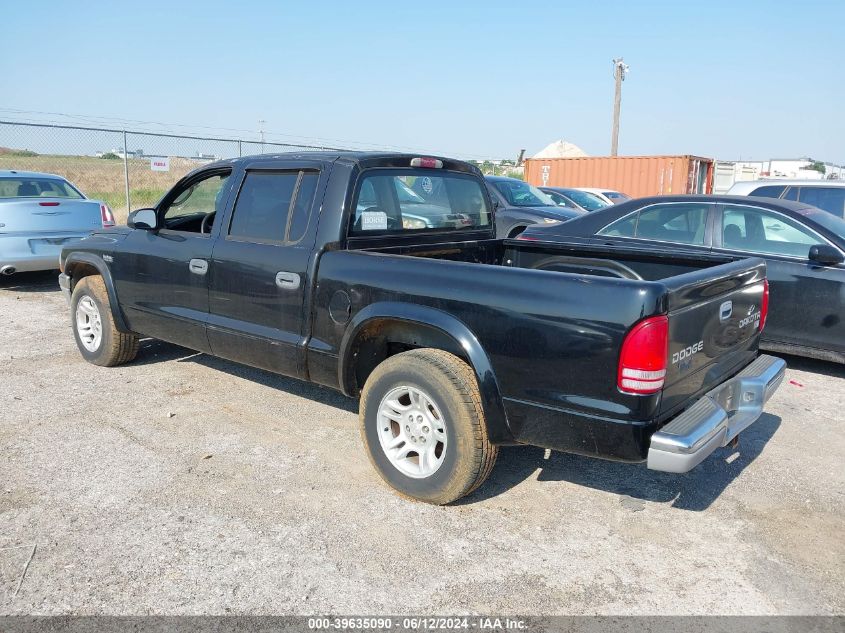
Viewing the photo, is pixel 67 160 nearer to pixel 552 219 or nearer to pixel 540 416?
pixel 552 219

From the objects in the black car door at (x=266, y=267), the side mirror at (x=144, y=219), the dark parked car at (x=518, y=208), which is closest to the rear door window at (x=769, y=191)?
the dark parked car at (x=518, y=208)

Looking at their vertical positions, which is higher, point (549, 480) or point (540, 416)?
point (540, 416)

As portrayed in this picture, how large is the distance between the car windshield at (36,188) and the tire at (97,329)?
4.11m

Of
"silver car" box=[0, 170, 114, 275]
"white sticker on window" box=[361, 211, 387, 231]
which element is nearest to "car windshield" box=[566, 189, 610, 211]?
"silver car" box=[0, 170, 114, 275]

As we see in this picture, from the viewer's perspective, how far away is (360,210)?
13.8 feet

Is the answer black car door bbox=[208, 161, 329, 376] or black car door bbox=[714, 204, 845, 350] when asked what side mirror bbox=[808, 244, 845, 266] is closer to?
black car door bbox=[714, 204, 845, 350]

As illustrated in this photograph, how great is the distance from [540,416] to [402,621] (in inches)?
41.3

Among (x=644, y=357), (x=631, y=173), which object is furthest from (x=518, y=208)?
(x=631, y=173)

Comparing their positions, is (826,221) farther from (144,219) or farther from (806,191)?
(144,219)

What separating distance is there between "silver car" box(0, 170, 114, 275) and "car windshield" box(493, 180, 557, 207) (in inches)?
230

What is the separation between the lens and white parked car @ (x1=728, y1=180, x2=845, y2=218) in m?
8.27

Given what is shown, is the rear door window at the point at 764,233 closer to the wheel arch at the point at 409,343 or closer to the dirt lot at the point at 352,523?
the dirt lot at the point at 352,523

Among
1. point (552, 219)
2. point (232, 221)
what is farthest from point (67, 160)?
point (232, 221)

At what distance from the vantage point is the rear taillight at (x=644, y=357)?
9.39 ft
